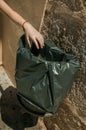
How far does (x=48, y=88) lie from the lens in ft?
7.03

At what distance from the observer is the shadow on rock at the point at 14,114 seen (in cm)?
310

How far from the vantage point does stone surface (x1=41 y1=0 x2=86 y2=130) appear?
7.22 feet

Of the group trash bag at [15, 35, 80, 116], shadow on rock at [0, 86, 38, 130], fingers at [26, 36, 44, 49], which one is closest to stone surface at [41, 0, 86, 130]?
trash bag at [15, 35, 80, 116]

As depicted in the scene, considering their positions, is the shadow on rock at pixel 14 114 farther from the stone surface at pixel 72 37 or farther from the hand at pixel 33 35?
the hand at pixel 33 35

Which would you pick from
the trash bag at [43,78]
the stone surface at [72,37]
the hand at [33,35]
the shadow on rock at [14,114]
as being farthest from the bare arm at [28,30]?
the shadow on rock at [14,114]

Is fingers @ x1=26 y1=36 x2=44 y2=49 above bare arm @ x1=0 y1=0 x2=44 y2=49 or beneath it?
beneath

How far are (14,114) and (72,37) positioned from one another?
4.22ft

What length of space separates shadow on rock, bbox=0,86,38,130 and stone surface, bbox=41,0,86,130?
0.54m

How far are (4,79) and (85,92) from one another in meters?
1.61

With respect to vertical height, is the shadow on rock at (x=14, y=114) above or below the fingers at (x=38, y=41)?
below

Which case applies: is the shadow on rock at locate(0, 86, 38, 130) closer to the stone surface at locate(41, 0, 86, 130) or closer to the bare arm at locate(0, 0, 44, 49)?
the stone surface at locate(41, 0, 86, 130)

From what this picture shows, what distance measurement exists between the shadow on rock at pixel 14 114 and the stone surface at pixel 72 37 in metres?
0.54

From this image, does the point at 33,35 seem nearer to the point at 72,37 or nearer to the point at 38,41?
the point at 38,41

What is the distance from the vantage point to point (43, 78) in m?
2.13
